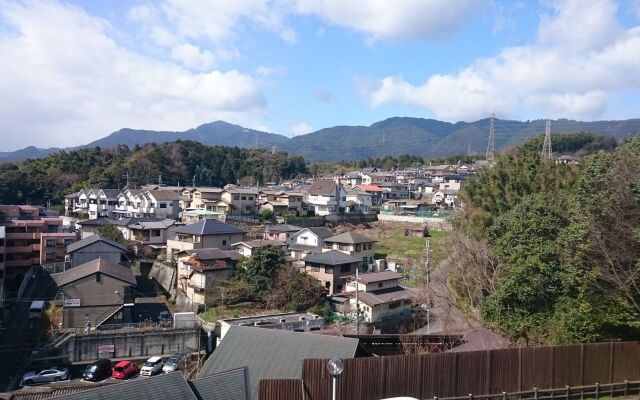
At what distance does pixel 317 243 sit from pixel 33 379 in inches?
695

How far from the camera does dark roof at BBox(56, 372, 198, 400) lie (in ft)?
22.6

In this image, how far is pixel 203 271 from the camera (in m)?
22.9

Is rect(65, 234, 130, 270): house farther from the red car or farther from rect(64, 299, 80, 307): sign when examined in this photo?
the red car

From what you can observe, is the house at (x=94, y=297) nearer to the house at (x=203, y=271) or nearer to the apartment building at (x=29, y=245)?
the house at (x=203, y=271)

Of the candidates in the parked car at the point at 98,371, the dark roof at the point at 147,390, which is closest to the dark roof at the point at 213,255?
the parked car at the point at 98,371

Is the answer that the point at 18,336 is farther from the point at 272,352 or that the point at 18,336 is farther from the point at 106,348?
the point at 272,352

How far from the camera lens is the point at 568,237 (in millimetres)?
11703

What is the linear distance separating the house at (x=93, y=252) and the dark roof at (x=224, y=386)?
61.3ft

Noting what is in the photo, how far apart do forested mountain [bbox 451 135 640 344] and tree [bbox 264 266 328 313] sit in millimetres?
9746

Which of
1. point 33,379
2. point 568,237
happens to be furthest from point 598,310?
point 33,379

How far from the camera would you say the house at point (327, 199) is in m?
45.0

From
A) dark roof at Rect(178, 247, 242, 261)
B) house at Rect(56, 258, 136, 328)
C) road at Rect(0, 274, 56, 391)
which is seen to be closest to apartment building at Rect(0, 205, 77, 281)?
road at Rect(0, 274, 56, 391)

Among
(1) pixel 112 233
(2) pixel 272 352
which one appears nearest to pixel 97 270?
(1) pixel 112 233

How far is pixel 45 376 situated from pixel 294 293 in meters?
10.3
